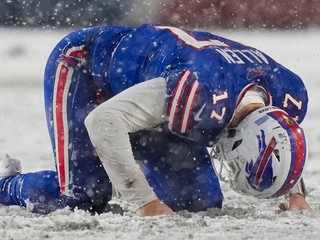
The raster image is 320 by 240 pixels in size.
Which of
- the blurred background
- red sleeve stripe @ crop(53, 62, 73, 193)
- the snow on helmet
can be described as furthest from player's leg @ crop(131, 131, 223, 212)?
the blurred background

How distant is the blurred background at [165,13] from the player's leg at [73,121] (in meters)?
5.48

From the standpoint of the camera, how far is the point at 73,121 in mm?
3701

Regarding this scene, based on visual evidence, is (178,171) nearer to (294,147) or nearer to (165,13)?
(294,147)

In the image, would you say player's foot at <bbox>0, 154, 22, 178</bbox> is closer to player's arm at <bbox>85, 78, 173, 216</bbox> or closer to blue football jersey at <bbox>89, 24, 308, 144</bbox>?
blue football jersey at <bbox>89, 24, 308, 144</bbox>

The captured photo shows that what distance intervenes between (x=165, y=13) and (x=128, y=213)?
6.32 metres

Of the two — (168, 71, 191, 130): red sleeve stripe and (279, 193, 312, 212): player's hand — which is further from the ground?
(168, 71, 191, 130): red sleeve stripe

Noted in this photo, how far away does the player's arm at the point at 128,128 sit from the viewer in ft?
10.2

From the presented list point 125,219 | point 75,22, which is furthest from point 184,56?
point 75,22

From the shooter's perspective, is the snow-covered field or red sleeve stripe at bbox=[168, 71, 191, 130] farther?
red sleeve stripe at bbox=[168, 71, 191, 130]

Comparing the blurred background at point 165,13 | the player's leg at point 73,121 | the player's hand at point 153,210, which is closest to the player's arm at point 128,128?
the player's hand at point 153,210

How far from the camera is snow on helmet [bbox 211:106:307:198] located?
10.3ft

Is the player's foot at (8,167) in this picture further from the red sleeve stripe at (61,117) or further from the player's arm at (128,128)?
the player's arm at (128,128)

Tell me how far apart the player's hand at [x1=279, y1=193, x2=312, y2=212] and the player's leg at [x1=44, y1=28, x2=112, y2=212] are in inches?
29.7

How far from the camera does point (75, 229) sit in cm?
287
